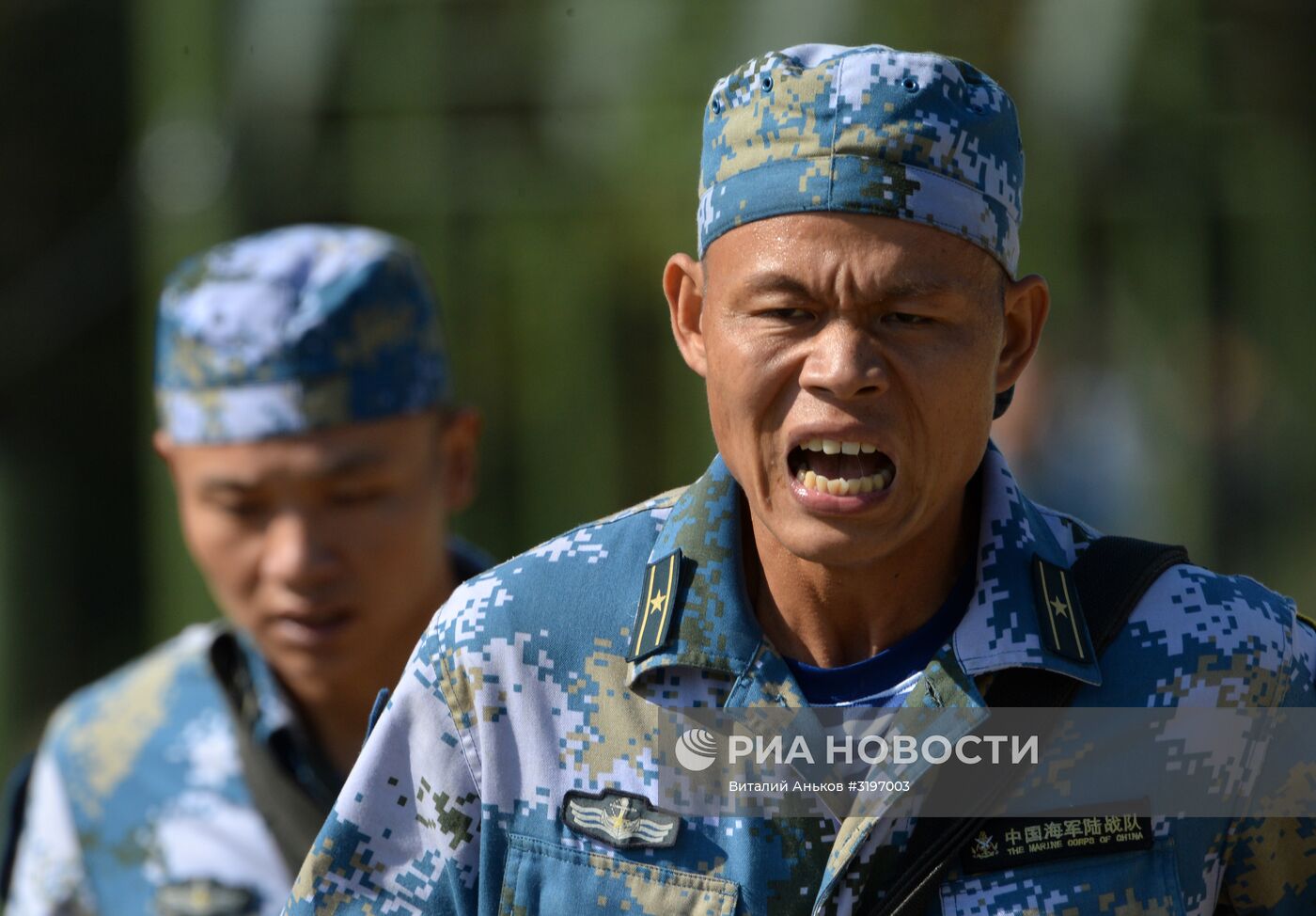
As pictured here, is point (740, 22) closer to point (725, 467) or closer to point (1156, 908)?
point (725, 467)

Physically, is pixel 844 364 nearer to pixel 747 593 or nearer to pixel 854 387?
pixel 854 387

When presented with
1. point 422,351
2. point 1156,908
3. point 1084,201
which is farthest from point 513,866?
point 1084,201

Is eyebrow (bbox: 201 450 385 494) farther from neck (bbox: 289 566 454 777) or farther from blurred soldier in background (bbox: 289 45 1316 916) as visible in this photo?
blurred soldier in background (bbox: 289 45 1316 916)

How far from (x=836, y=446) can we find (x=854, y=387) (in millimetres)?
87

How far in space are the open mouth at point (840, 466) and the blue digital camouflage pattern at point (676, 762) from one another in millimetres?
200

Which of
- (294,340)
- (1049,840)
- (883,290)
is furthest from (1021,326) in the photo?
(294,340)

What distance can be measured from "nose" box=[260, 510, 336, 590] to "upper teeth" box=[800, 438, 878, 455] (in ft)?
5.84

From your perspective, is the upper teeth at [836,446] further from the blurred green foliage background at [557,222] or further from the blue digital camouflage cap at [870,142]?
the blurred green foliage background at [557,222]

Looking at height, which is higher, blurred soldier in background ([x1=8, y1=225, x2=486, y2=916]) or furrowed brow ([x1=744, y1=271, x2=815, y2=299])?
furrowed brow ([x1=744, y1=271, x2=815, y2=299])

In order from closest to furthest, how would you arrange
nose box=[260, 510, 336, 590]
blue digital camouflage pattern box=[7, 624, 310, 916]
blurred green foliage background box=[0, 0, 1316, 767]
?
nose box=[260, 510, 336, 590]
blue digital camouflage pattern box=[7, 624, 310, 916]
blurred green foliage background box=[0, 0, 1316, 767]

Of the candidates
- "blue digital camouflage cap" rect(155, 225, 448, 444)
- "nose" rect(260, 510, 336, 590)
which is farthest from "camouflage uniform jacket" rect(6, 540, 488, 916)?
"blue digital camouflage cap" rect(155, 225, 448, 444)

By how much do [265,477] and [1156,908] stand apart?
7.52 ft

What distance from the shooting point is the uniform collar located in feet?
8.29

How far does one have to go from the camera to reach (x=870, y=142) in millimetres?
2469
